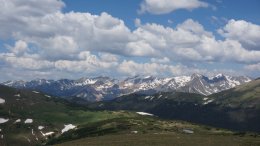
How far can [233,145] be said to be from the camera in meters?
161

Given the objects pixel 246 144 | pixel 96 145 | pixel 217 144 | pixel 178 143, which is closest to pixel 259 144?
pixel 246 144

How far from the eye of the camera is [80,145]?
18062cm

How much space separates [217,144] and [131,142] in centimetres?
3593

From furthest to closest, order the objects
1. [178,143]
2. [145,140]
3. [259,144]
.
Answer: [145,140]
[178,143]
[259,144]

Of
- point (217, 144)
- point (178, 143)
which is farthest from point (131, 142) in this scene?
point (217, 144)

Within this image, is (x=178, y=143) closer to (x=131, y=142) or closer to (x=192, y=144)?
(x=192, y=144)

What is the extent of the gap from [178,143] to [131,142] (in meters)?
20.6

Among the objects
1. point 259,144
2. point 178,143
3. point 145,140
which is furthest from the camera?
point 145,140

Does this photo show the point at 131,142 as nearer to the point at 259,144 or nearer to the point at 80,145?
the point at 80,145

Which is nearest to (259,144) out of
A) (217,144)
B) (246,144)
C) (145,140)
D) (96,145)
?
(246,144)

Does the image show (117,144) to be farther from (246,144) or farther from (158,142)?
(246,144)

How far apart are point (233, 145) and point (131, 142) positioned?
42785mm

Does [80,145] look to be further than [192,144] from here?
Yes

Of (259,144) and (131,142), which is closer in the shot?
(259,144)
